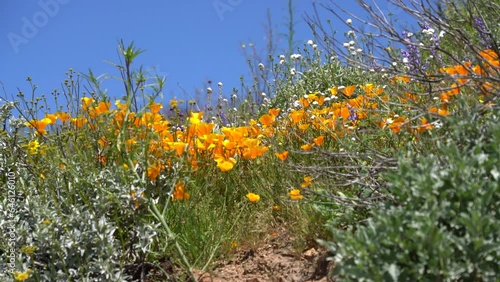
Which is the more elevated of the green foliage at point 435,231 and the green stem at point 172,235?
the green stem at point 172,235

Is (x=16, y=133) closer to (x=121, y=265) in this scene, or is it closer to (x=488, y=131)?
(x=121, y=265)

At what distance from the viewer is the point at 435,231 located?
1.99 m

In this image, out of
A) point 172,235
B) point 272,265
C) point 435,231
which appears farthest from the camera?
point 272,265

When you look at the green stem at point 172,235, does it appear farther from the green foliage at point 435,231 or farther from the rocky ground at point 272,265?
the green foliage at point 435,231

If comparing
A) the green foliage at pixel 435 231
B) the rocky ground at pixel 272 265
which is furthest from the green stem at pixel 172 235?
the green foliage at pixel 435 231

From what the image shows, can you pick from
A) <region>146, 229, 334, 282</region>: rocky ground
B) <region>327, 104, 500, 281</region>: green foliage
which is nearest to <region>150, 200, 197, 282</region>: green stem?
<region>146, 229, 334, 282</region>: rocky ground

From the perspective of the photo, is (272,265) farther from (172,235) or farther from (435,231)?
(435,231)

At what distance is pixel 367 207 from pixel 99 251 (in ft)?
3.95

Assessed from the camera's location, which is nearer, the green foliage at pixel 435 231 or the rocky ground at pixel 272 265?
the green foliage at pixel 435 231

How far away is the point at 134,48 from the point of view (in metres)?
2.96

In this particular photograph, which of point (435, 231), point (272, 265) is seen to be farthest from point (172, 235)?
point (435, 231)

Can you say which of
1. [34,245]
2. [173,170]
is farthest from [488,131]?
[34,245]

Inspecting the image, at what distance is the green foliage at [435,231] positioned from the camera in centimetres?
194

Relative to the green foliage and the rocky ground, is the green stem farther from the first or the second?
the green foliage
